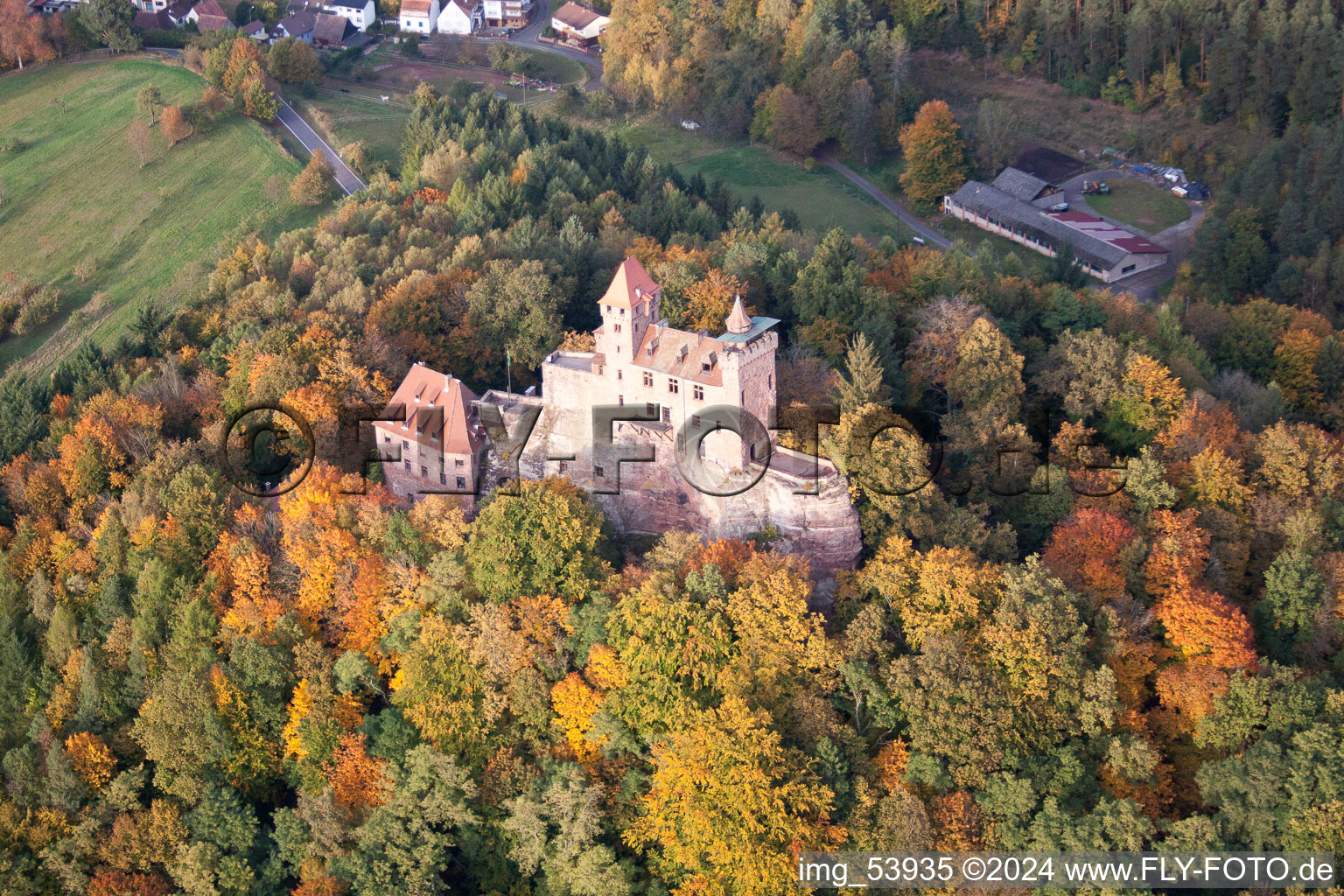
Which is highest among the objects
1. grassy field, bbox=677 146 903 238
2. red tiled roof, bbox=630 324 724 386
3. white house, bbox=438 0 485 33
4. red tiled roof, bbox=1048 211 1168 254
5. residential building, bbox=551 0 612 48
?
red tiled roof, bbox=630 324 724 386

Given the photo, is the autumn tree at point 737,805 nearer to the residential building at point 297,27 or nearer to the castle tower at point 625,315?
the castle tower at point 625,315

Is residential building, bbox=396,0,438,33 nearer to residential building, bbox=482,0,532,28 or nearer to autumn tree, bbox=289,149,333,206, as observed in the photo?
residential building, bbox=482,0,532,28

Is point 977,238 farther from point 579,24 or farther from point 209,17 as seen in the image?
point 209,17

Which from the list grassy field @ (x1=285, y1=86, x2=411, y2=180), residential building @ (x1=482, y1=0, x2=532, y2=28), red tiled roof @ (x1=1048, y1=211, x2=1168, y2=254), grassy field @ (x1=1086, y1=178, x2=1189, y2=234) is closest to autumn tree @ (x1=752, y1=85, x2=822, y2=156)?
red tiled roof @ (x1=1048, y1=211, x2=1168, y2=254)

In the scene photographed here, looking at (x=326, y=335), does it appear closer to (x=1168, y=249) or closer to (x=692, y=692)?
(x=692, y=692)

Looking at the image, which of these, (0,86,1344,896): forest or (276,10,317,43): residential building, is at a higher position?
(276,10,317,43): residential building

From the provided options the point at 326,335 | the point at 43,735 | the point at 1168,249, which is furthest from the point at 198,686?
the point at 1168,249
